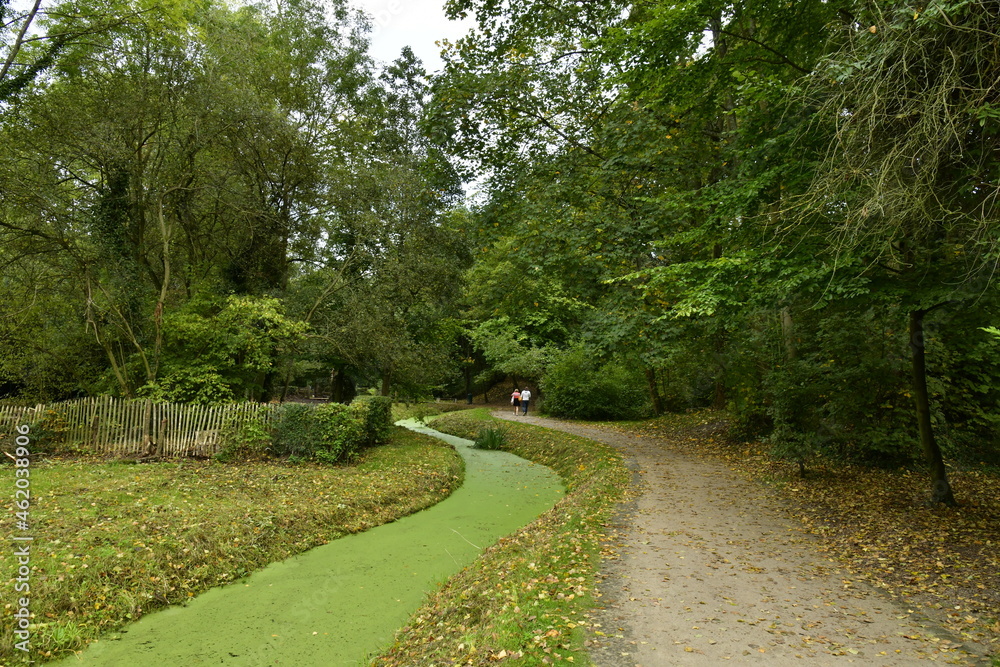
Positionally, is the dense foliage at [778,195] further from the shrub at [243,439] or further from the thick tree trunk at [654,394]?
the shrub at [243,439]

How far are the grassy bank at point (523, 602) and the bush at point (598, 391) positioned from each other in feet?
41.4

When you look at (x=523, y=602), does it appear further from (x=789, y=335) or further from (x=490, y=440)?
(x=490, y=440)

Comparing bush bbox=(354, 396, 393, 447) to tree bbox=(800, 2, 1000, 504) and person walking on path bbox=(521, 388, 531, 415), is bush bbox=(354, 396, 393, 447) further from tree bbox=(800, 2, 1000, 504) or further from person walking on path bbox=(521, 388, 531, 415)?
tree bbox=(800, 2, 1000, 504)

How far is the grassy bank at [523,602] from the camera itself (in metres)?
3.94

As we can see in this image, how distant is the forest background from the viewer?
4840mm

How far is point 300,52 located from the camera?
54.5 feet

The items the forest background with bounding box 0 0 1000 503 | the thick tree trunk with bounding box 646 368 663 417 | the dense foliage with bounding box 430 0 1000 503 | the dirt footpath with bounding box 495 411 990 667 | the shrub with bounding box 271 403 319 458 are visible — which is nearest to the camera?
the dirt footpath with bounding box 495 411 990 667

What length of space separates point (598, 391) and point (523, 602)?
55.6 ft

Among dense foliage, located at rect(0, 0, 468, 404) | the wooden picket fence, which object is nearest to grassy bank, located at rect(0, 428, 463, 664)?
the wooden picket fence

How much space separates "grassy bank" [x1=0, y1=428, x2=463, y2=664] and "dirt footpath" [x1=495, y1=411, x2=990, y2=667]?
443 cm

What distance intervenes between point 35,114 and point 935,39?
51.1 ft

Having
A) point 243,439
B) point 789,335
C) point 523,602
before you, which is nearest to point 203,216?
point 243,439

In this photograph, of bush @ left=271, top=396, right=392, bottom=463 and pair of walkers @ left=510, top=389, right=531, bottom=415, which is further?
pair of walkers @ left=510, top=389, right=531, bottom=415

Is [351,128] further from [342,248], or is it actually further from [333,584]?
[333,584]
